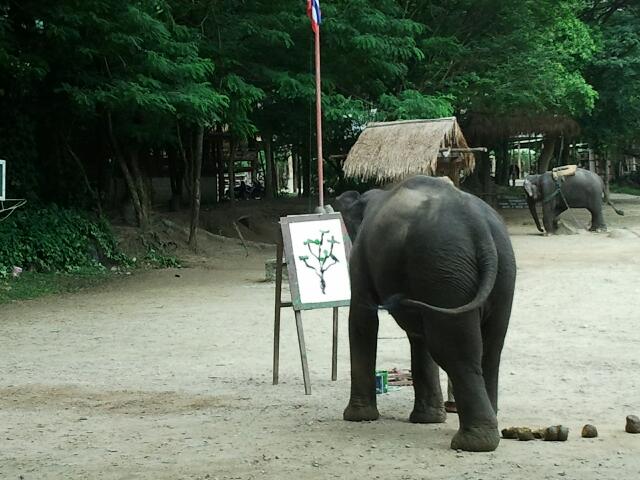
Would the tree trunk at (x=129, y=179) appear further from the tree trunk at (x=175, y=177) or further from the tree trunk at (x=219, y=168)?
the tree trunk at (x=219, y=168)

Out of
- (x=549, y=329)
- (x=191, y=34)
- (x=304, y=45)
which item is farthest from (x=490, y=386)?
(x=304, y=45)

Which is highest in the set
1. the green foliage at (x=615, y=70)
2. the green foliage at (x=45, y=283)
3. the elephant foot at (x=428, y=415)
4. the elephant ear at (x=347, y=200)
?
the green foliage at (x=615, y=70)

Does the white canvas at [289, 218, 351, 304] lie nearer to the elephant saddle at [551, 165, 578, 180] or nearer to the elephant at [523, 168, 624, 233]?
the elephant at [523, 168, 624, 233]

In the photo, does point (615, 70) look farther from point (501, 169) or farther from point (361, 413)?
point (361, 413)

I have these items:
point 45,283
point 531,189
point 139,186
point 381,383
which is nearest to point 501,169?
point 531,189

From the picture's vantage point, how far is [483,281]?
5527 mm

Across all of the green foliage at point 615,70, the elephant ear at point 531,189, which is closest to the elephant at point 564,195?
the elephant ear at point 531,189

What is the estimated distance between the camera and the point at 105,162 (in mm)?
23891

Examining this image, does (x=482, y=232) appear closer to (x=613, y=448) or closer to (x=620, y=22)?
(x=613, y=448)

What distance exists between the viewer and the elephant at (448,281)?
555 centimetres

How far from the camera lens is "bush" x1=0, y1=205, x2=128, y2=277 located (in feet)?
57.5

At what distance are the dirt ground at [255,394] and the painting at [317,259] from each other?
75cm

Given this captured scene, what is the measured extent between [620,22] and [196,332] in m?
25.5

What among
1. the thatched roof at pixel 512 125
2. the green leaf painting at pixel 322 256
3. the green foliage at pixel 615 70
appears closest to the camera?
the green leaf painting at pixel 322 256
